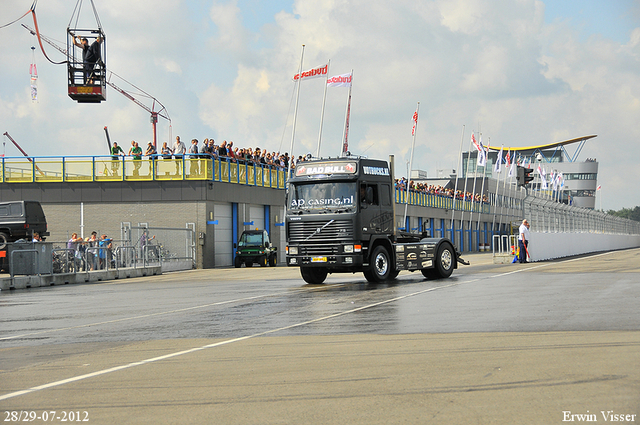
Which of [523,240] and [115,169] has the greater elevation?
[115,169]

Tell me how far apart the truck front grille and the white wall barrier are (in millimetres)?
18953

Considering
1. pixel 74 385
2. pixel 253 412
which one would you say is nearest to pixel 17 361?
pixel 74 385

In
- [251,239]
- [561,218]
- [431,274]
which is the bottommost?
[431,274]

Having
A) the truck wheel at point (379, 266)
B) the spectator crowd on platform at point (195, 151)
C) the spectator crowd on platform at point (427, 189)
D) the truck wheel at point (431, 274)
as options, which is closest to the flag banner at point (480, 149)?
the spectator crowd on platform at point (427, 189)

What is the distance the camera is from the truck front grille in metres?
20.6

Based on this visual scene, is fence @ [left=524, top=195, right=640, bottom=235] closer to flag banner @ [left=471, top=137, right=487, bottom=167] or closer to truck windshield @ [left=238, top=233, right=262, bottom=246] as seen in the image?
flag banner @ [left=471, top=137, right=487, bottom=167]

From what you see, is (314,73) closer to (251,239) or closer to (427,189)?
(251,239)

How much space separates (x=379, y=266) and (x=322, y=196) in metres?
2.73

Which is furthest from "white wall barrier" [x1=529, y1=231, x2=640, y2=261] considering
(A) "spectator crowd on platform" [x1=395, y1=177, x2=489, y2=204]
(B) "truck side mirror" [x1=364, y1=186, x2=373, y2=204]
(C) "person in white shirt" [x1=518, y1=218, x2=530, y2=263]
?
(B) "truck side mirror" [x1=364, y1=186, x2=373, y2=204]

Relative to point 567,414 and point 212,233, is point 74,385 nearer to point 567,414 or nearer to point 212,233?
point 567,414

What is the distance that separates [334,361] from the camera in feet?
27.6

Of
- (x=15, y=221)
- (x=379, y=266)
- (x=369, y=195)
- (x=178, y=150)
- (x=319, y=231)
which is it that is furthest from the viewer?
(x=178, y=150)

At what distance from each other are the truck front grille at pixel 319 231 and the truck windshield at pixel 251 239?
1928cm

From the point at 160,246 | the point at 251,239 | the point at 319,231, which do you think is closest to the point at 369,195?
the point at 319,231
